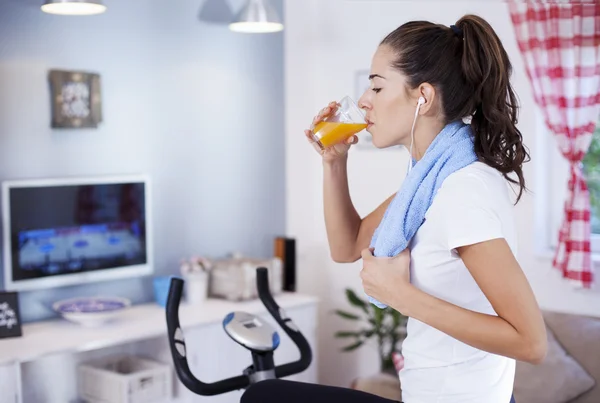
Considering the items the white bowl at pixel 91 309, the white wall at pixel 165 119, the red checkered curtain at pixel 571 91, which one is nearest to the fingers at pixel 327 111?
the white bowl at pixel 91 309

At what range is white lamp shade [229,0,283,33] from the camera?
3818mm

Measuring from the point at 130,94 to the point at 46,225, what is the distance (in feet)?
2.41

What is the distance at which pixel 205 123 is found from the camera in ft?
13.5

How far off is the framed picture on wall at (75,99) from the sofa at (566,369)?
2.08m

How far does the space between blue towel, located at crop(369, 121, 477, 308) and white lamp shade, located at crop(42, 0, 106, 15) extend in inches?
77.5

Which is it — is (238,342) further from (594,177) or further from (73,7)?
(594,177)

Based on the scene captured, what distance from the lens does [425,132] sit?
1656 mm

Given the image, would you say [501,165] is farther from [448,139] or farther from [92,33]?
[92,33]

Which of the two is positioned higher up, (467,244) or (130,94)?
(130,94)

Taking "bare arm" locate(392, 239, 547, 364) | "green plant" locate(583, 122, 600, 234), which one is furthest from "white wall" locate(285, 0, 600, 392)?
"bare arm" locate(392, 239, 547, 364)

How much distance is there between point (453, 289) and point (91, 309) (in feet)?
7.21

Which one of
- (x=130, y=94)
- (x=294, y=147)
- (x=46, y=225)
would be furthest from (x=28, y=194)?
(x=294, y=147)

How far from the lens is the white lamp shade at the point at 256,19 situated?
12.5ft

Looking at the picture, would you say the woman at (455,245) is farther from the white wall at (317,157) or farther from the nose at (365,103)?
the white wall at (317,157)
